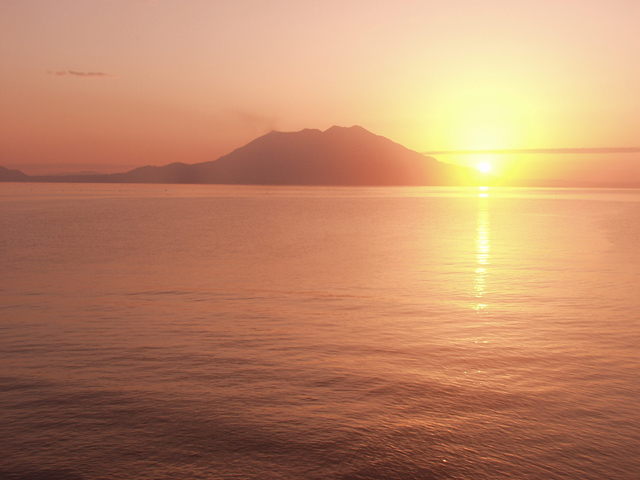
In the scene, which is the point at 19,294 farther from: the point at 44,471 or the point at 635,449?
the point at 635,449

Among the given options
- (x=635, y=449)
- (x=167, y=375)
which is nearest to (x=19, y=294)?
(x=167, y=375)

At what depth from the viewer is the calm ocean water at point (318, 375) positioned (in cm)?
619

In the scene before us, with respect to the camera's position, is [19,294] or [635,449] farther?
[19,294]

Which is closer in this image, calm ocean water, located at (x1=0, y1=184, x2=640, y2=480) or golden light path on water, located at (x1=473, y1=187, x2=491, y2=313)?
calm ocean water, located at (x1=0, y1=184, x2=640, y2=480)

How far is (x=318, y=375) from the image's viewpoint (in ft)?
29.0

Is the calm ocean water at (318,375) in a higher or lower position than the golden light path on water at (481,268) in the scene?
higher

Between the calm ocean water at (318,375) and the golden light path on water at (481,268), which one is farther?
the golden light path on water at (481,268)

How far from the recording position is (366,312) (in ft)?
44.6

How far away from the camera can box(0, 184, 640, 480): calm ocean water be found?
244 inches

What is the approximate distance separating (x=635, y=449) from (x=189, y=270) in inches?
644

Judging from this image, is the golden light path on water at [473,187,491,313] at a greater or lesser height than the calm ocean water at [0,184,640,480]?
lesser

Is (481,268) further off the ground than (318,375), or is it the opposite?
(318,375)

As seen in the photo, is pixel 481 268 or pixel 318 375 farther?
pixel 481 268

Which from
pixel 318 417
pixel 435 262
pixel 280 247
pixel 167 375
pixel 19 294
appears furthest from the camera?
pixel 280 247
